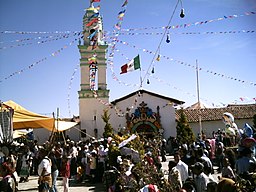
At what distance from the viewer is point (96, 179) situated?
12.3 m

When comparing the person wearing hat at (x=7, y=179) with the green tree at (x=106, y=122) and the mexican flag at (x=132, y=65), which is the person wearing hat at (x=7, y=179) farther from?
the green tree at (x=106, y=122)

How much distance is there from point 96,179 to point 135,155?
371 cm

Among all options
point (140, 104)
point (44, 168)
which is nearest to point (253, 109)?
point (140, 104)

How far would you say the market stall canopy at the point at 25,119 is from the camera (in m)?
12.8

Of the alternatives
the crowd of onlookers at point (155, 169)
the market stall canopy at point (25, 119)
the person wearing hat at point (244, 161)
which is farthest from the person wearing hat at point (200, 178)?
the market stall canopy at point (25, 119)

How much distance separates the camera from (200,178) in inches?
217

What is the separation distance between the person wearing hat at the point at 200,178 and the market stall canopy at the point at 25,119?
9.01 metres

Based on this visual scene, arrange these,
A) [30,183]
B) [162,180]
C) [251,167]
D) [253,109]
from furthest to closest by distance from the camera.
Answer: [253,109], [30,183], [251,167], [162,180]

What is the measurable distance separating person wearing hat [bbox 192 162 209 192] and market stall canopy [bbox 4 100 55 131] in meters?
9.01

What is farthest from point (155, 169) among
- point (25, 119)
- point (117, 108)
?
point (117, 108)

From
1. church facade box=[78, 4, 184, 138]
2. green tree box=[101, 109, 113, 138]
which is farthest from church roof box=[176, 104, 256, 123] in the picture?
green tree box=[101, 109, 113, 138]

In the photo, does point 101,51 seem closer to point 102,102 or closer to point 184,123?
point 102,102

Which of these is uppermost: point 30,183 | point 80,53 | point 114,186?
point 80,53

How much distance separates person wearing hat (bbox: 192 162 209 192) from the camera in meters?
5.39
